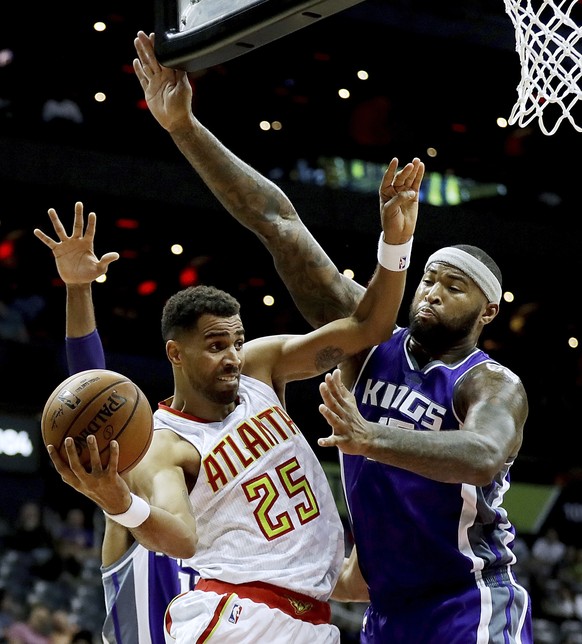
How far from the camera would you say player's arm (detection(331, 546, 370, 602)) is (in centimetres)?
434

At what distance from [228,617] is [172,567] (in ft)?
2.88

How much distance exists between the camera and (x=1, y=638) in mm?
8969

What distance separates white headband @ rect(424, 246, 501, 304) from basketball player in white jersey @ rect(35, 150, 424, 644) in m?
0.21

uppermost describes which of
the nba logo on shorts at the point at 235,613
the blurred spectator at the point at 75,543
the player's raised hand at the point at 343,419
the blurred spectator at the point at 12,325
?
the player's raised hand at the point at 343,419

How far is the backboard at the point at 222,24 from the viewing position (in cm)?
359

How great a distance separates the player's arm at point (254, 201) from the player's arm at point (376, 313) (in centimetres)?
26

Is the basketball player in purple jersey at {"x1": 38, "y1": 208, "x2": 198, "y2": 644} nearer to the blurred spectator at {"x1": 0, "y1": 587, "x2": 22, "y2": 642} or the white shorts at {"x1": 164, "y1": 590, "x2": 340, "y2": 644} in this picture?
the white shorts at {"x1": 164, "y1": 590, "x2": 340, "y2": 644}

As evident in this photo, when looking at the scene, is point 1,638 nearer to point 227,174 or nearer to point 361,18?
point 227,174

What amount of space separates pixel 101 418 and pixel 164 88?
1509mm

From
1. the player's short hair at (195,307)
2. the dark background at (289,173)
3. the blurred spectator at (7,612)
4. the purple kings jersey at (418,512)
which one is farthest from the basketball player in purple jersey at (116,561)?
the dark background at (289,173)

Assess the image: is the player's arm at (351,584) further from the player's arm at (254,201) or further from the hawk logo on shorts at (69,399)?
the hawk logo on shorts at (69,399)

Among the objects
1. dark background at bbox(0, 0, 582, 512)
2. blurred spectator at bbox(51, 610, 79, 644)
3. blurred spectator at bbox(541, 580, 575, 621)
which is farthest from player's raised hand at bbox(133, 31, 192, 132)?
blurred spectator at bbox(541, 580, 575, 621)

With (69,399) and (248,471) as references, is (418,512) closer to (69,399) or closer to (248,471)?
(248,471)

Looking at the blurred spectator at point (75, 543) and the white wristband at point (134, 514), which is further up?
the white wristband at point (134, 514)
